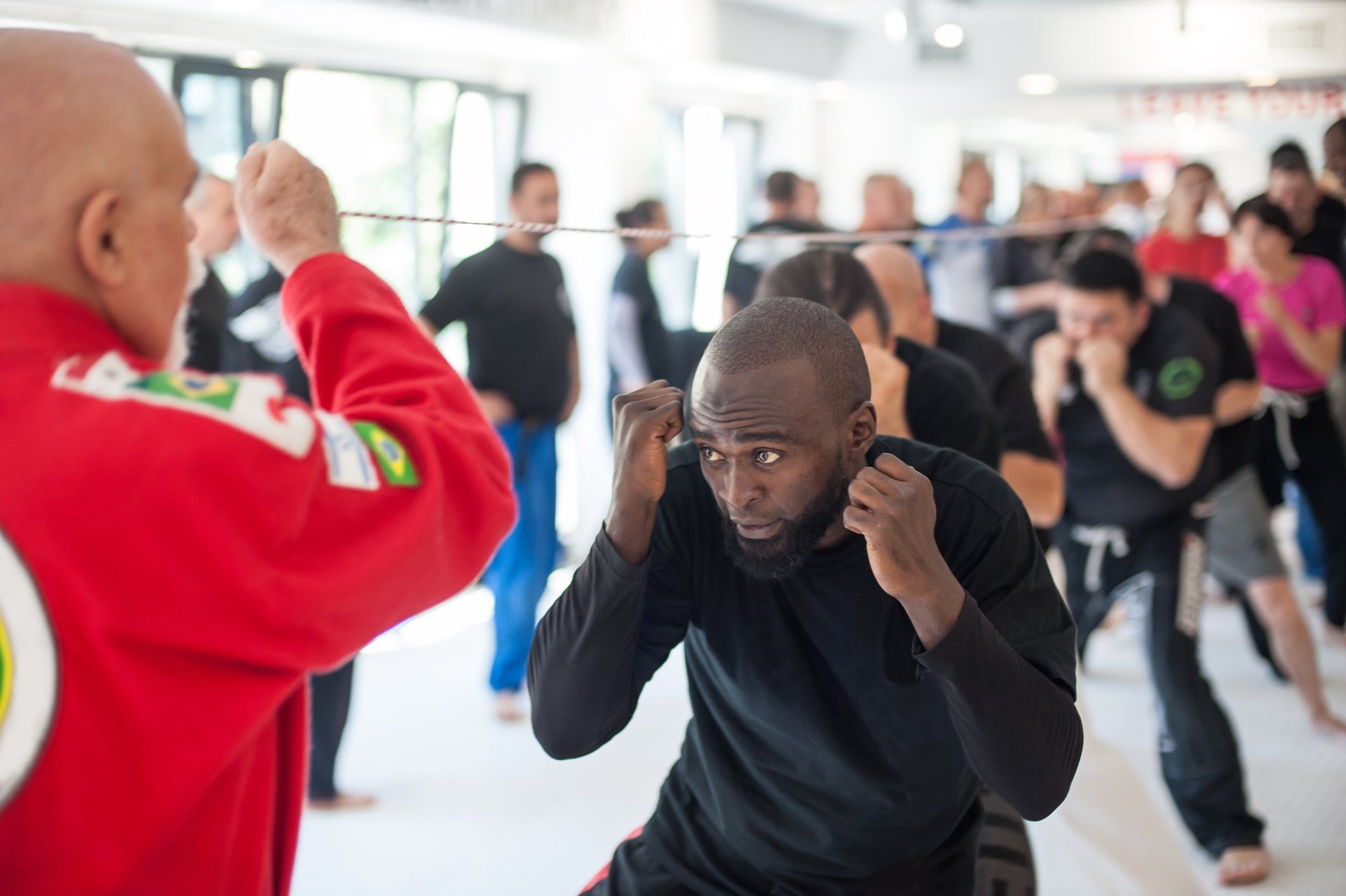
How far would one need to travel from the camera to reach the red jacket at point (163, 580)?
0.79m

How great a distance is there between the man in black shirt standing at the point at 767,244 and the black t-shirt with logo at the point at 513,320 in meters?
0.78

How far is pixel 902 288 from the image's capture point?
268 cm

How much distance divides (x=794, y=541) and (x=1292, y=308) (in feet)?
11.8

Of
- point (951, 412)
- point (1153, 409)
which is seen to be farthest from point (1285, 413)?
point (951, 412)

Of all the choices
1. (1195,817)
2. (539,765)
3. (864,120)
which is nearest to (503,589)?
(539,765)

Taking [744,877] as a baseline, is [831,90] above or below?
above

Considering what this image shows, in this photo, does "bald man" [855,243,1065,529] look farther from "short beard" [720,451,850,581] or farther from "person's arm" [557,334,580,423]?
"person's arm" [557,334,580,423]

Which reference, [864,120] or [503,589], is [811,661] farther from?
[864,120]

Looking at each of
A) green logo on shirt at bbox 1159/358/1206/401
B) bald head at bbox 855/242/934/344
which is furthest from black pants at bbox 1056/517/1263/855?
bald head at bbox 855/242/934/344

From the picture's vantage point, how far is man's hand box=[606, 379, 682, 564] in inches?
52.8

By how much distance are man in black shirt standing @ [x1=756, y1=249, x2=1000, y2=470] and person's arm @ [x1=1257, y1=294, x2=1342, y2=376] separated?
236 cm

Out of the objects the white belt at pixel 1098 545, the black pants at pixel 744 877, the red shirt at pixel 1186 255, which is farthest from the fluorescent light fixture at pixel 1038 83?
the black pants at pixel 744 877

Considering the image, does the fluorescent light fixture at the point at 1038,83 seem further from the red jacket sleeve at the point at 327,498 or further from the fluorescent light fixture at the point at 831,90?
the red jacket sleeve at the point at 327,498

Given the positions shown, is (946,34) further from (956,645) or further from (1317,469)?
(956,645)
